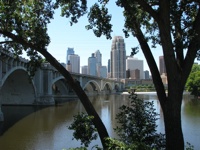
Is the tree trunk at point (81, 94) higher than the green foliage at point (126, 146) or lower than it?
higher

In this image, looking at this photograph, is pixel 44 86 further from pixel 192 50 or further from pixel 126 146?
pixel 126 146

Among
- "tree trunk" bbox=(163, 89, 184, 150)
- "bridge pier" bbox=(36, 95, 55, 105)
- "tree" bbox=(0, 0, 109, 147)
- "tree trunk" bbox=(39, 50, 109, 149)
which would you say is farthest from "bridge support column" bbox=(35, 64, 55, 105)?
"tree trunk" bbox=(163, 89, 184, 150)

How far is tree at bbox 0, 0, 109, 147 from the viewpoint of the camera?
714cm

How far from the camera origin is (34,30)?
8117mm

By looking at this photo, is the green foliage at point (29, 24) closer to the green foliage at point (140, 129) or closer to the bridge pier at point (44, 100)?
the green foliage at point (140, 129)

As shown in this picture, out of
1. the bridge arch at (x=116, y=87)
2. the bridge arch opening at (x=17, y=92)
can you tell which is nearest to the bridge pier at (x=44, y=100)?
the bridge arch opening at (x=17, y=92)

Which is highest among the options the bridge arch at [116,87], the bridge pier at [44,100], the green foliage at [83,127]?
the bridge arch at [116,87]

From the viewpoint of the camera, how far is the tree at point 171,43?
20.3 ft

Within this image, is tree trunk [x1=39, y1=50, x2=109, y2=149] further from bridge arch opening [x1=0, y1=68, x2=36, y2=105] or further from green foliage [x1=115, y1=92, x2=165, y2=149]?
bridge arch opening [x1=0, y1=68, x2=36, y2=105]

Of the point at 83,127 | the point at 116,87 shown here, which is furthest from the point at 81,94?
the point at 116,87

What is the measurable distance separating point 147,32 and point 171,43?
9.31 ft

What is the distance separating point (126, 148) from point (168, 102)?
A: 1.59 metres

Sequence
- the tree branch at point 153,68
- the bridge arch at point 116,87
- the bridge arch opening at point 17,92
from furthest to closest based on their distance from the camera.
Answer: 1. the bridge arch at point 116,87
2. the bridge arch opening at point 17,92
3. the tree branch at point 153,68

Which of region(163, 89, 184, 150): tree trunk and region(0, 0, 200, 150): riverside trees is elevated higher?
region(0, 0, 200, 150): riverside trees
